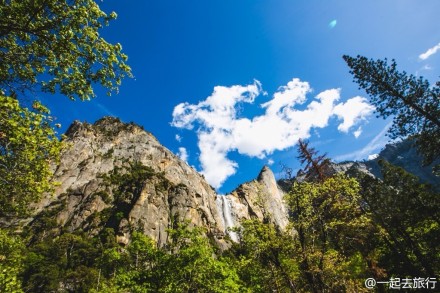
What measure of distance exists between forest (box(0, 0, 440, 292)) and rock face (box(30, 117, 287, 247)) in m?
29.8

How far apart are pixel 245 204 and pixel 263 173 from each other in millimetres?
33137

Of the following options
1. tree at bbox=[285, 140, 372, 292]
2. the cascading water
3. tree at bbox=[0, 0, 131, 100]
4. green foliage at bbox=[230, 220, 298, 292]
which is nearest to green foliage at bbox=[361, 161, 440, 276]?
tree at bbox=[285, 140, 372, 292]

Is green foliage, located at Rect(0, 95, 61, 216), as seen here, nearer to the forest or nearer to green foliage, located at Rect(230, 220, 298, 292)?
the forest

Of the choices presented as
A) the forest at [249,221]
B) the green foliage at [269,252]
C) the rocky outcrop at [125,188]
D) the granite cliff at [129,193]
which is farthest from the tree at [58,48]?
the rocky outcrop at [125,188]

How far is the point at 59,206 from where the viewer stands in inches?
3287

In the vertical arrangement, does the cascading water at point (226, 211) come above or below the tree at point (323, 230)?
above

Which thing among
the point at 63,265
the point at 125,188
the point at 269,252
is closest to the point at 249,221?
the point at 269,252

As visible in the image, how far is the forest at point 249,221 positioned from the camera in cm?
1005

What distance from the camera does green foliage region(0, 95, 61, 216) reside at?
9.38 meters

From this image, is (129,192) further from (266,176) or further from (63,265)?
(266,176)

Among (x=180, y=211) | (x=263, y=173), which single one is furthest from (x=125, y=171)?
(x=263, y=173)

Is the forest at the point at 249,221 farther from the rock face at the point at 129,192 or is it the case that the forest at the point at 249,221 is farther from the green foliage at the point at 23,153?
the rock face at the point at 129,192

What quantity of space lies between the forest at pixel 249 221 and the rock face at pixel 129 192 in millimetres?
29760

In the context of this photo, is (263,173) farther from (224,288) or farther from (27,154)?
(27,154)
